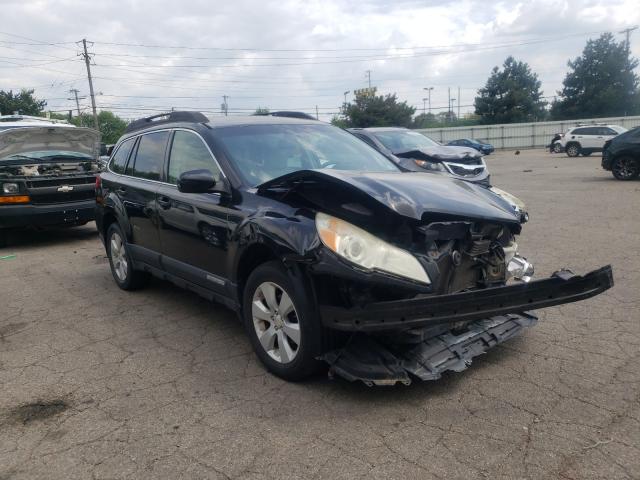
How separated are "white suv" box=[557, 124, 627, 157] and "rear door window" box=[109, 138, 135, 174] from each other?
28739 millimetres

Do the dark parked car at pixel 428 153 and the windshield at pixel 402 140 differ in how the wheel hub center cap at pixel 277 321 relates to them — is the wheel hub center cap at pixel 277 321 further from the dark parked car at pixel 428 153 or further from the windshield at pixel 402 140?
the windshield at pixel 402 140

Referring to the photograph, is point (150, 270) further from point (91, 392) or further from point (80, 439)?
point (80, 439)

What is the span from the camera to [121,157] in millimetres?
6113

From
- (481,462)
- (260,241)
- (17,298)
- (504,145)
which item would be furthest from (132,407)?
(504,145)

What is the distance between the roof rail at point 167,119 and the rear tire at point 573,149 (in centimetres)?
2875

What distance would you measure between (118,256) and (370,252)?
4.02 meters

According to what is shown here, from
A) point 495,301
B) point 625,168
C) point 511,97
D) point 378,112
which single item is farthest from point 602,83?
point 495,301

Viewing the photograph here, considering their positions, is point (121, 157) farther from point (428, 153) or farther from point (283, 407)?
point (428, 153)

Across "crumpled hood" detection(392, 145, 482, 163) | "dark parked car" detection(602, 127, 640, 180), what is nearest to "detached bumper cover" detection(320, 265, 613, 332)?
"crumpled hood" detection(392, 145, 482, 163)

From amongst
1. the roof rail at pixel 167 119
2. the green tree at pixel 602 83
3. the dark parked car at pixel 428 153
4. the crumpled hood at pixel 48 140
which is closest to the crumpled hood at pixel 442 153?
the dark parked car at pixel 428 153

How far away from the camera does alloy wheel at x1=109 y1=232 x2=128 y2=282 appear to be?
6.07 metres

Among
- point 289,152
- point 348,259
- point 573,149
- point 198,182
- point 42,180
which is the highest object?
point 289,152

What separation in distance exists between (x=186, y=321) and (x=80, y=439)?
197 centimetres

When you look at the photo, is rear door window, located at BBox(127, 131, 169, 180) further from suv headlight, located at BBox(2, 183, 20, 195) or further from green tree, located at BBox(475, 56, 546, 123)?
green tree, located at BBox(475, 56, 546, 123)
